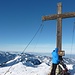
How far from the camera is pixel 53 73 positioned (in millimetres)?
13195

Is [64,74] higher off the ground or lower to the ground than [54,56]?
lower

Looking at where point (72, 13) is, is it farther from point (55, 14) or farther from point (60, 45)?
point (60, 45)

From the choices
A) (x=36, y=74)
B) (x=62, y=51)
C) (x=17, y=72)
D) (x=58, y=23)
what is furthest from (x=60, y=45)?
(x=17, y=72)

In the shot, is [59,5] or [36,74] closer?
[59,5]

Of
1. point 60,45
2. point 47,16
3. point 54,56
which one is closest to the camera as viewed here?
point 54,56

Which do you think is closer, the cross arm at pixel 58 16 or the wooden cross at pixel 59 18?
the cross arm at pixel 58 16

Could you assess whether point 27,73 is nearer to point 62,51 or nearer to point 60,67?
point 60,67

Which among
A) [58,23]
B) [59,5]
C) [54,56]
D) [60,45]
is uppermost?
[59,5]

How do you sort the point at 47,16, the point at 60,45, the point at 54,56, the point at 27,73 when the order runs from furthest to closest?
the point at 27,73 < the point at 47,16 < the point at 60,45 < the point at 54,56

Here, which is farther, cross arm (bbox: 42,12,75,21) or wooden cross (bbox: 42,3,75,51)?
wooden cross (bbox: 42,3,75,51)

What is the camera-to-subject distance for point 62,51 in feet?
43.5

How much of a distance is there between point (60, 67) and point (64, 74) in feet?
2.65

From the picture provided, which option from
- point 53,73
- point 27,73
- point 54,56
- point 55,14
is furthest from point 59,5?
point 27,73

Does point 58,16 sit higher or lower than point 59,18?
higher
